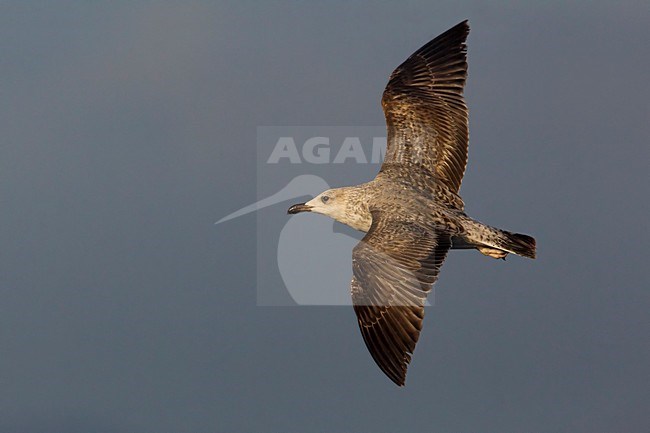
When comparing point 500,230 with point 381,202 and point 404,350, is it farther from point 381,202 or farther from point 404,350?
point 404,350

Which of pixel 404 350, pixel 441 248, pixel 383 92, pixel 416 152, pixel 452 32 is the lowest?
pixel 404 350

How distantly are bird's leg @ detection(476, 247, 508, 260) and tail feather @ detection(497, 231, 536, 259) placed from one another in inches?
10.8

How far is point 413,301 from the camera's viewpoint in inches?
722

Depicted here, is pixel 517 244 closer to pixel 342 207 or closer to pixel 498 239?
pixel 498 239

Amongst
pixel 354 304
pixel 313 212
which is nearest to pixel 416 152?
pixel 313 212

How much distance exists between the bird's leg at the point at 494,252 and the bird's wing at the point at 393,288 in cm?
165

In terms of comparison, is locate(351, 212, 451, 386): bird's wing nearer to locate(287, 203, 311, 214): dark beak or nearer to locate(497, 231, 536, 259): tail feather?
locate(497, 231, 536, 259): tail feather

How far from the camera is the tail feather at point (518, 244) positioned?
20.6 m

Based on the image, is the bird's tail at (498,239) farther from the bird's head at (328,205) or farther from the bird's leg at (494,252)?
the bird's head at (328,205)

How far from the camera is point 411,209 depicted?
67.6ft

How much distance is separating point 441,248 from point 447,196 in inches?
101

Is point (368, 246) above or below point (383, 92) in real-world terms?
below

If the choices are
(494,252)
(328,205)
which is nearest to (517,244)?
(494,252)

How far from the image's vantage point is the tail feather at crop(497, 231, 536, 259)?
67.5 ft
